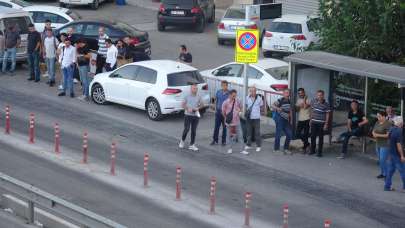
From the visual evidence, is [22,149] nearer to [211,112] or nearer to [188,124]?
[188,124]

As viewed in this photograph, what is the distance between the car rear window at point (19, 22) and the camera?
101ft

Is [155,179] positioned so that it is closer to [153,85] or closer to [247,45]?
[247,45]

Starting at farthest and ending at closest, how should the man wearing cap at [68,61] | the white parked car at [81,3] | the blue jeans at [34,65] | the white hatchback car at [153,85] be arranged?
the white parked car at [81,3] < the blue jeans at [34,65] < the man wearing cap at [68,61] < the white hatchback car at [153,85]

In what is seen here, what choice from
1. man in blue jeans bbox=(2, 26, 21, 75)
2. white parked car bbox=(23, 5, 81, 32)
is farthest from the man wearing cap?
white parked car bbox=(23, 5, 81, 32)

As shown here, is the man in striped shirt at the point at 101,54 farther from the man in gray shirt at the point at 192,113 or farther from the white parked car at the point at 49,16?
the white parked car at the point at 49,16

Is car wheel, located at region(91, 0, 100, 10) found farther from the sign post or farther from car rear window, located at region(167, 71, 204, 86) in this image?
the sign post

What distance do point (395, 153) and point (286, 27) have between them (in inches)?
615

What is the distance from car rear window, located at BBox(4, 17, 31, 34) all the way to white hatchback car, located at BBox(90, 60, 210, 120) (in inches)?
200

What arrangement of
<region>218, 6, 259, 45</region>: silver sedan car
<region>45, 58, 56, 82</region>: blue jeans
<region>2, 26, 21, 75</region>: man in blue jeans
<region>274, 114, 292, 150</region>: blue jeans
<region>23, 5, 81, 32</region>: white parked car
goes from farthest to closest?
1. <region>218, 6, 259, 45</region>: silver sedan car
2. <region>23, 5, 81, 32</region>: white parked car
3. <region>2, 26, 21, 75</region>: man in blue jeans
4. <region>45, 58, 56, 82</region>: blue jeans
5. <region>274, 114, 292, 150</region>: blue jeans

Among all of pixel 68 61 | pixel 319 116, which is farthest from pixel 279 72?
pixel 68 61

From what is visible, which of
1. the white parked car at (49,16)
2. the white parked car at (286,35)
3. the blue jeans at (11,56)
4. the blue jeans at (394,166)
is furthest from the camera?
the white parked car at (49,16)

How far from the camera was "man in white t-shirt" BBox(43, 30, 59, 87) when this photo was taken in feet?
94.2

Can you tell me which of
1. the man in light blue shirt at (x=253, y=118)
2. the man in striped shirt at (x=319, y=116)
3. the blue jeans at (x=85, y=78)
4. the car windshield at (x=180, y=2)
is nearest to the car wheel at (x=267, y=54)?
the car windshield at (x=180, y=2)

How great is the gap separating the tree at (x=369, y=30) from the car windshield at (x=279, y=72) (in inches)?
73.0
